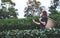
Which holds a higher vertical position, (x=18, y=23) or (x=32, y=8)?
(x=32, y=8)

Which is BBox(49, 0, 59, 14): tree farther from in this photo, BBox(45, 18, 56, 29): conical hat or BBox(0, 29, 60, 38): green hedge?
BBox(0, 29, 60, 38): green hedge

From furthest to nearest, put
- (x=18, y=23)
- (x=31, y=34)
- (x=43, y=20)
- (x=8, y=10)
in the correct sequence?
(x=8, y=10)
(x=18, y=23)
(x=43, y=20)
(x=31, y=34)

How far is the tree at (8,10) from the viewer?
993cm

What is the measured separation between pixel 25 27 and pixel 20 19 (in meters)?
0.34

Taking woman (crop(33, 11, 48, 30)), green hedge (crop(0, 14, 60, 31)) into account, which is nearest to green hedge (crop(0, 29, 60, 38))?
woman (crop(33, 11, 48, 30))

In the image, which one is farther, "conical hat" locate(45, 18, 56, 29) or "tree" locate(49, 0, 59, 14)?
"tree" locate(49, 0, 59, 14)

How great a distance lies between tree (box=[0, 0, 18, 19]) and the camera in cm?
993

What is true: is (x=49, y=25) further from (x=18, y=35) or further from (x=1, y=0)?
(x=1, y=0)

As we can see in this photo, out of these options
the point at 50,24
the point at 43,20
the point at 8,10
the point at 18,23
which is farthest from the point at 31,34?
the point at 8,10

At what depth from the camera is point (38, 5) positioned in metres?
10.2

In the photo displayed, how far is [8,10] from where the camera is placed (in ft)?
33.0

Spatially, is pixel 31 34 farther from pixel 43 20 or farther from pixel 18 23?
pixel 18 23

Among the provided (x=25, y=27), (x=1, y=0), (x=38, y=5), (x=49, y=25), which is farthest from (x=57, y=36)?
(x=1, y=0)

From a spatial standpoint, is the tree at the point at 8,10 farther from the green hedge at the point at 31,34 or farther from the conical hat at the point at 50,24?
the green hedge at the point at 31,34
